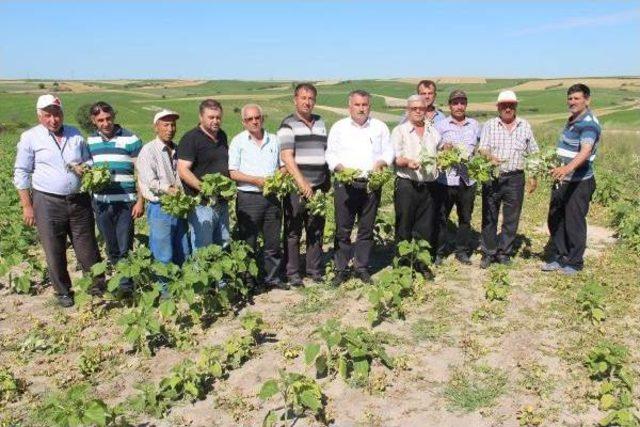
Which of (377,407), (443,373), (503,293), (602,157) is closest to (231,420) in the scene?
(377,407)

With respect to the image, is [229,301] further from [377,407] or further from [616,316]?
[616,316]

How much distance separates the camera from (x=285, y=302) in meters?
6.62

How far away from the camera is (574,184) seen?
7.11m

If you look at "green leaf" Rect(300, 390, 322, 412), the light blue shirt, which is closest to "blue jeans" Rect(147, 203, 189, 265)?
the light blue shirt

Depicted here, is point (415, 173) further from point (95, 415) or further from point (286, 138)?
point (95, 415)

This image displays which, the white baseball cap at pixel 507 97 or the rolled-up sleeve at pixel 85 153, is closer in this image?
the rolled-up sleeve at pixel 85 153

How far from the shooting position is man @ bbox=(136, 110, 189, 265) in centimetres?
606

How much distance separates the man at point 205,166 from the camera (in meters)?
5.95

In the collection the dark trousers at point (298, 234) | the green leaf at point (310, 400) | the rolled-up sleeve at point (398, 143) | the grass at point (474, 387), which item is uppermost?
the rolled-up sleeve at point (398, 143)

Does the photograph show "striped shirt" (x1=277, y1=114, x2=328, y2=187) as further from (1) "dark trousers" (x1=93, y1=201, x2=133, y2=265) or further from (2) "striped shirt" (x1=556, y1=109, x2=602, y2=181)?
(2) "striped shirt" (x1=556, y1=109, x2=602, y2=181)

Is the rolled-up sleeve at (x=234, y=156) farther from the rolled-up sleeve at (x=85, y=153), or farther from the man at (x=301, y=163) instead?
the rolled-up sleeve at (x=85, y=153)

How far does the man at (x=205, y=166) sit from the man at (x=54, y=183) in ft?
4.19

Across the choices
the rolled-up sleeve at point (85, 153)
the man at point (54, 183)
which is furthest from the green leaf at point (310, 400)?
the rolled-up sleeve at point (85, 153)

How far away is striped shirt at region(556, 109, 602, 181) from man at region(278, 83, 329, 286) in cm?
325
